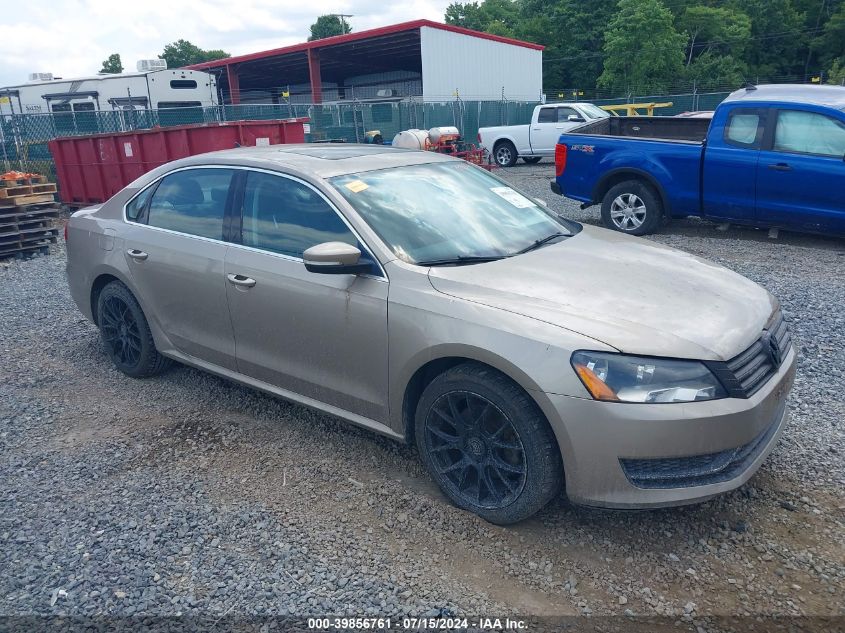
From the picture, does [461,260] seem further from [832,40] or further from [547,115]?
[832,40]

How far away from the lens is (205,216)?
168 inches

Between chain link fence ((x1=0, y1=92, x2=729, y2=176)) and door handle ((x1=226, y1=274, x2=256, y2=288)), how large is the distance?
12.4 meters

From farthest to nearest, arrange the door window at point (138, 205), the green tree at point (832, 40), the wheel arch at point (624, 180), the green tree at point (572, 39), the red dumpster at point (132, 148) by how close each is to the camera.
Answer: the green tree at point (572, 39), the green tree at point (832, 40), the red dumpster at point (132, 148), the wheel arch at point (624, 180), the door window at point (138, 205)

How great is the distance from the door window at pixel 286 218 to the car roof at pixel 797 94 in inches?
260

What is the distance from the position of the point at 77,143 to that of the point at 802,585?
14.5 m

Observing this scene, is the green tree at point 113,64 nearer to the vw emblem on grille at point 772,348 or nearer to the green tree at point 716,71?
the green tree at point 716,71

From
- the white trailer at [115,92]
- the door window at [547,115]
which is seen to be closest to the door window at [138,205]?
the white trailer at [115,92]

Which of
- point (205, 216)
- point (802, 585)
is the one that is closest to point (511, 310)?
point (802, 585)

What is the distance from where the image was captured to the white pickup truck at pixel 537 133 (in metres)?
19.3

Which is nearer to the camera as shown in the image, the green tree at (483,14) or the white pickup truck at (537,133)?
the white pickup truck at (537,133)

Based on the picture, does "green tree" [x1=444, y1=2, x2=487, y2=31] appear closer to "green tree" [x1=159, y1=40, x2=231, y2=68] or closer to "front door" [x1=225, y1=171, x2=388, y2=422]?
"green tree" [x1=159, y1=40, x2=231, y2=68]

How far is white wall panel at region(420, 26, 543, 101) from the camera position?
2761cm

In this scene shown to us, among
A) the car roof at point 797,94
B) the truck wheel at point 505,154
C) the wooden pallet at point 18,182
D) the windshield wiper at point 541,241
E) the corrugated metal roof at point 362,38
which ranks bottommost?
the truck wheel at point 505,154

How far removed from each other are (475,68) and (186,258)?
92.9ft
